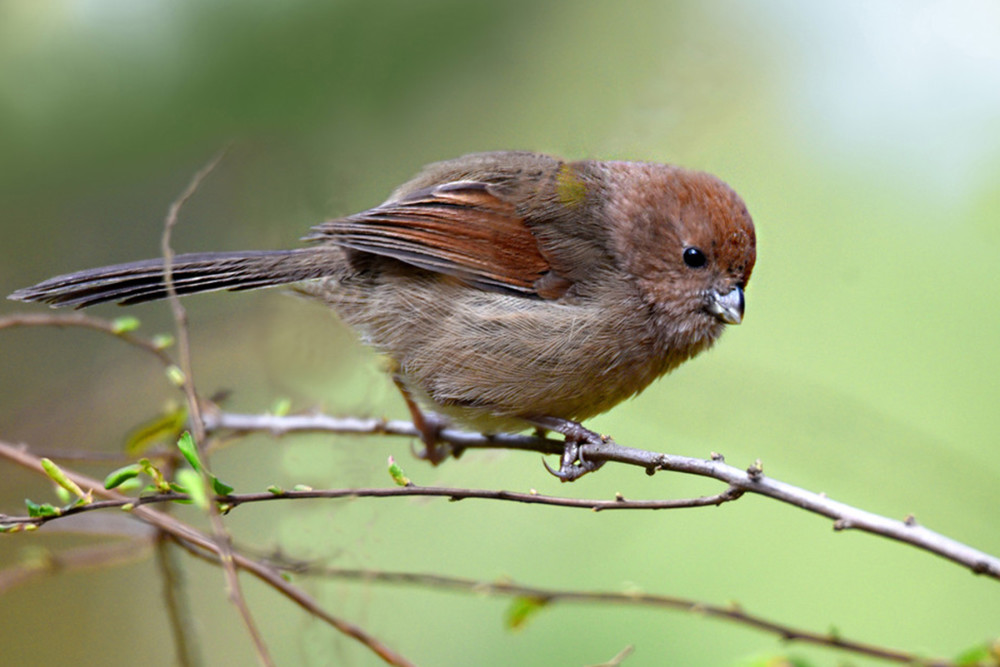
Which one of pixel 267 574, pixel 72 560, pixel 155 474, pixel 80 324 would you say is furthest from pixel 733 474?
pixel 72 560

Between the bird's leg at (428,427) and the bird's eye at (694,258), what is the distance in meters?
1.14

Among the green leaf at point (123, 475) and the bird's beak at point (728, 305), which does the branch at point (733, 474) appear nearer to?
the bird's beak at point (728, 305)

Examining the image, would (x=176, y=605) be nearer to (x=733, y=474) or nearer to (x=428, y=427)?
(x=428, y=427)

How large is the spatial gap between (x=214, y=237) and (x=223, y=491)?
3288 mm

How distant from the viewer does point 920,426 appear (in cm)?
421

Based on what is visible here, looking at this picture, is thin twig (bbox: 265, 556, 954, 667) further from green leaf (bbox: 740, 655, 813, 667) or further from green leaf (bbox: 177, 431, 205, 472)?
green leaf (bbox: 177, 431, 205, 472)

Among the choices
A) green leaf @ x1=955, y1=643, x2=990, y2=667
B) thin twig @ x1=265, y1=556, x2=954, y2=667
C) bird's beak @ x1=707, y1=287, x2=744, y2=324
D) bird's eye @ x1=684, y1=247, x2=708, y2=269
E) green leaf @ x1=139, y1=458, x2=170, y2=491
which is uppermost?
bird's eye @ x1=684, y1=247, x2=708, y2=269

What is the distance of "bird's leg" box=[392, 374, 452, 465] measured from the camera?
3670mm

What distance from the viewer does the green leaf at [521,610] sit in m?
1.99

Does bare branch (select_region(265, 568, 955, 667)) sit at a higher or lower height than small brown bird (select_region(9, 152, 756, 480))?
lower

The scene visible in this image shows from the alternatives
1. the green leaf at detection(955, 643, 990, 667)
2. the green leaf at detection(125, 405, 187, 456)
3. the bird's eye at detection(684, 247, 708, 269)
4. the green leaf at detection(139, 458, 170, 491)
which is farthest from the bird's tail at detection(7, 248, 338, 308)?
the green leaf at detection(955, 643, 990, 667)

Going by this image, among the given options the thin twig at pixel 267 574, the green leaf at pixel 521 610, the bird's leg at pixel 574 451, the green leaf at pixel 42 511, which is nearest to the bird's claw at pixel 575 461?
the bird's leg at pixel 574 451

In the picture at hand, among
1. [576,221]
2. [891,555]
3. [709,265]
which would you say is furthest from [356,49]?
[891,555]

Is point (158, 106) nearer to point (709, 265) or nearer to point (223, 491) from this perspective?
point (709, 265)
